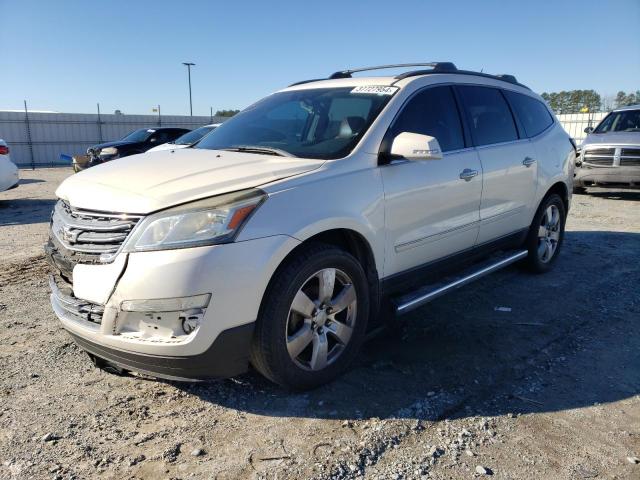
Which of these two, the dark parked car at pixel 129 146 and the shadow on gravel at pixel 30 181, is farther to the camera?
the shadow on gravel at pixel 30 181

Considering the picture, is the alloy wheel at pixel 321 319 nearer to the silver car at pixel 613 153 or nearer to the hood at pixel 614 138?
the silver car at pixel 613 153

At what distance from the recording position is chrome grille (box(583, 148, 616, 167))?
35.2ft

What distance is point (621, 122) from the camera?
11469mm

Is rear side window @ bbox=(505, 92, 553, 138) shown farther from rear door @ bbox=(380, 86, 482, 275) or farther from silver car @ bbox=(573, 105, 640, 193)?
silver car @ bbox=(573, 105, 640, 193)

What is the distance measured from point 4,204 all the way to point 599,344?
11172mm

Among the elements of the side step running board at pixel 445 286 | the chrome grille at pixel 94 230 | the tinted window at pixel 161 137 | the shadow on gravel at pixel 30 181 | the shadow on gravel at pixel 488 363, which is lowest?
the shadow on gravel at pixel 30 181

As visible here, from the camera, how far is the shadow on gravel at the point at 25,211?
880 cm

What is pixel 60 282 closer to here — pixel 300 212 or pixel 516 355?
pixel 300 212

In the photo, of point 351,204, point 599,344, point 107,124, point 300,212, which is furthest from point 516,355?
point 107,124

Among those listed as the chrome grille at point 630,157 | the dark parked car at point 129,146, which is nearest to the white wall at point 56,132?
the dark parked car at point 129,146

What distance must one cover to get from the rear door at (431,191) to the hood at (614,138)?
817cm

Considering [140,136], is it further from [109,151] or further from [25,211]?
[25,211]

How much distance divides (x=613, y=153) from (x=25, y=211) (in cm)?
1166

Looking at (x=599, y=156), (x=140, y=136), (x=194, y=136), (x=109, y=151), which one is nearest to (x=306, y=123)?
(x=194, y=136)
